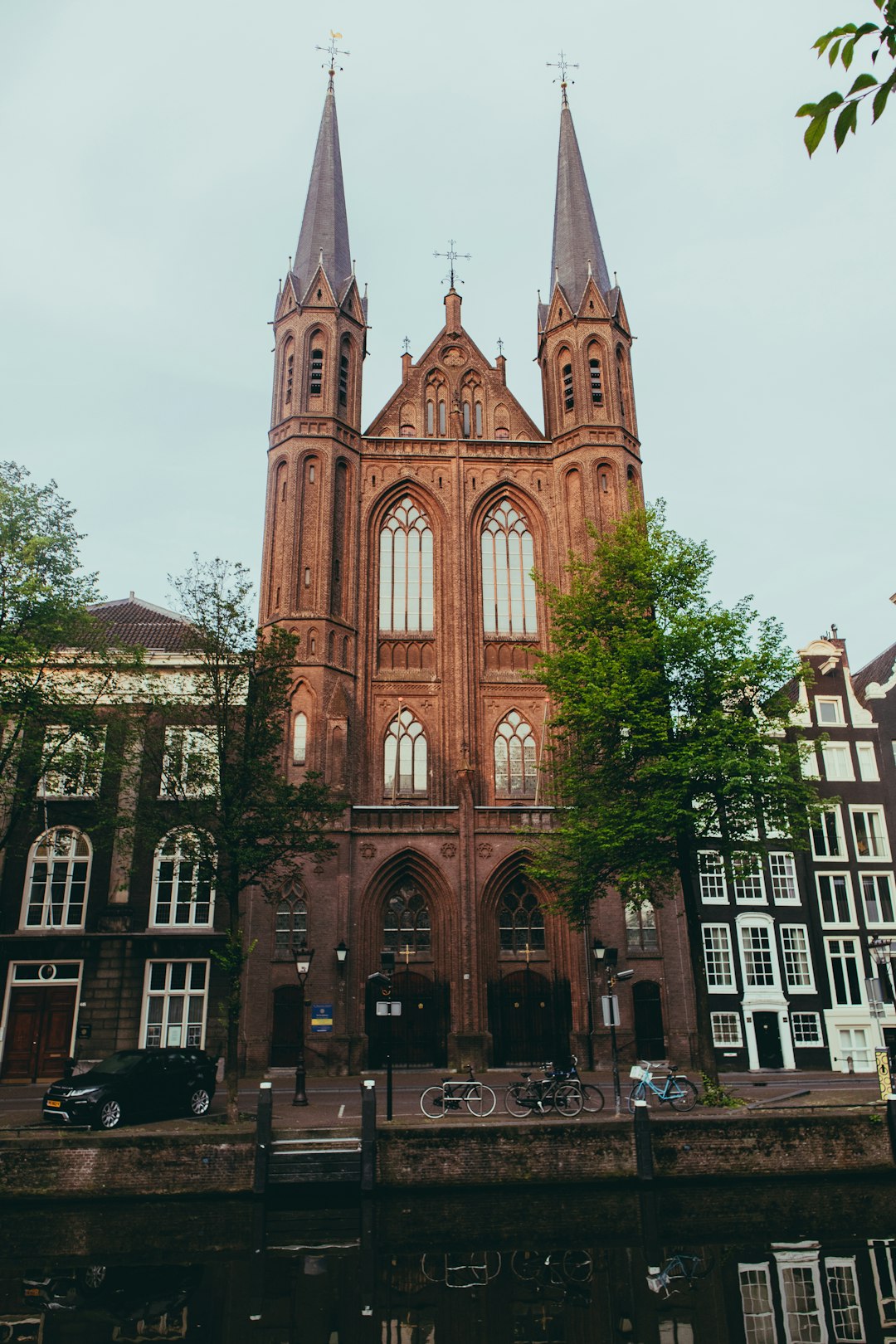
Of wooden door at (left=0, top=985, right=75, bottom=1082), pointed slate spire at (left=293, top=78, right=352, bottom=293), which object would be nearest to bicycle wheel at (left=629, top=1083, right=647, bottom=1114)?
wooden door at (left=0, top=985, right=75, bottom=1082)

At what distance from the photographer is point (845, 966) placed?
35281 mm

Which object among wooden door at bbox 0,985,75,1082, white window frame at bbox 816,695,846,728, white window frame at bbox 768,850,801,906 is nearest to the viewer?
wooden door at bbox 0,985,75,1082

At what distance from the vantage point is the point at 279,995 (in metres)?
31.4

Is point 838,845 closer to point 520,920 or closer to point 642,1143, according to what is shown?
point 520,920

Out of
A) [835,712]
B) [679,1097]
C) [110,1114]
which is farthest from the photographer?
[835,712]

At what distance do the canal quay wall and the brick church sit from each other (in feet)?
28.5

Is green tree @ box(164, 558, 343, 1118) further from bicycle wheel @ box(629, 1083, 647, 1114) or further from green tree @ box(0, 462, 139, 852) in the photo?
bicycle wheel @ box(629, 1083, 647, 1114)

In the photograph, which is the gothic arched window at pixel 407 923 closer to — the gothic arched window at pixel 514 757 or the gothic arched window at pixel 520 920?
the gothic arched window at pixel 520 920

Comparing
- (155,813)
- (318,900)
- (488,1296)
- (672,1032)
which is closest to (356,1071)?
(318,900)

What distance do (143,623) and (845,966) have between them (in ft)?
95.8

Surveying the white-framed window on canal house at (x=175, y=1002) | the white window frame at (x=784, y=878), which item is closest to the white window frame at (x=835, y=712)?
the white window frame at (x=784, y=878)

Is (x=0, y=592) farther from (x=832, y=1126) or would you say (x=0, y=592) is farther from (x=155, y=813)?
(x=832, y=1126)

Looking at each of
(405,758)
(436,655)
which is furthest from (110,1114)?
(436,655)

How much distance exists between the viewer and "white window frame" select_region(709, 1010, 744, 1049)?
34.2 m
